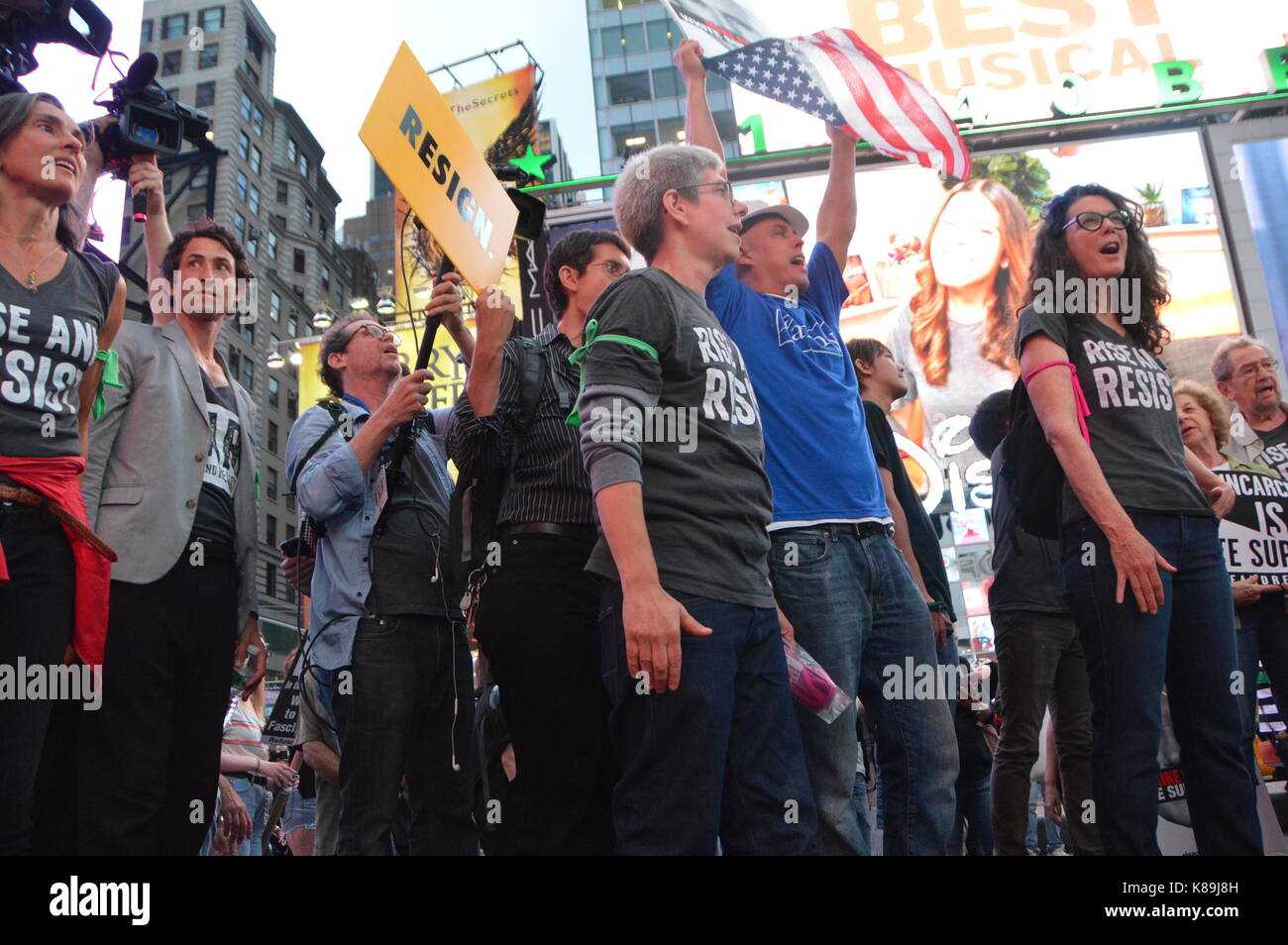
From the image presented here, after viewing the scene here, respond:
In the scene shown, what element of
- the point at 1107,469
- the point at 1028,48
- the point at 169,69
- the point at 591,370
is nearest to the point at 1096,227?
the point at 1107,469

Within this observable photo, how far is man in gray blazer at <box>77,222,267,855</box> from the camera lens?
2758 mm

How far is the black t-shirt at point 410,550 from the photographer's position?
11.2 ft

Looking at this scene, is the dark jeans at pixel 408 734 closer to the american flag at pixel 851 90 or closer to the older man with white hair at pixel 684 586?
the older man with white hair at pixel 684 586

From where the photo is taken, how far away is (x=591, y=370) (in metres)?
2.45

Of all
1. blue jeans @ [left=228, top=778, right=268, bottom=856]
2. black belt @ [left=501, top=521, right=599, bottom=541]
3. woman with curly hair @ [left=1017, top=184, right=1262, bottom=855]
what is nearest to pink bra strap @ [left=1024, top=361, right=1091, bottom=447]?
woman with curly hair @ [left=1017, top=184, right=1262, bottom=855]

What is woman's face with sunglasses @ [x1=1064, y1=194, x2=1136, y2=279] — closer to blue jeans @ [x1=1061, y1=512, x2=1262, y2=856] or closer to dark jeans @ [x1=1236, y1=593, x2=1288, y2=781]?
blue jeans @ [x1=1061, y1=512, x2=1262, y2=856]

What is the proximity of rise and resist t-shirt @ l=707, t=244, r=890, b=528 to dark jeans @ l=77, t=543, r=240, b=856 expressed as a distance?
1.76 metres

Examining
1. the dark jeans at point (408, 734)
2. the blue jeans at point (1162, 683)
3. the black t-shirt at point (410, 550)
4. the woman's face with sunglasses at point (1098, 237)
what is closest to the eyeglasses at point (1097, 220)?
the woman's face with sunglasses at point (1098, 237)

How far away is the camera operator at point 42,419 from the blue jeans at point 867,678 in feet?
6.20

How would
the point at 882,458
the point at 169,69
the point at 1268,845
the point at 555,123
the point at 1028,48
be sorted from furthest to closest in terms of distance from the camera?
the point at 555,123
the point at 169,69
the point at 1028,48
the point at 882,458
the point at 1268,845

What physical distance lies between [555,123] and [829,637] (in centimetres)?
7387

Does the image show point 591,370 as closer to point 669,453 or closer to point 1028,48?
point 669,453

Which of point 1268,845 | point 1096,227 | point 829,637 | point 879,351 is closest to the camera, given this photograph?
point 829,637

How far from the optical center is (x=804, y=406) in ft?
10.0
